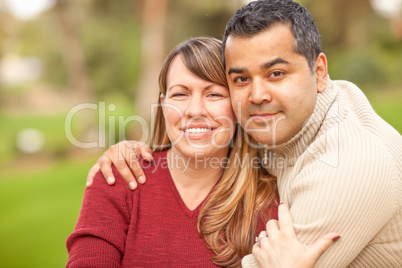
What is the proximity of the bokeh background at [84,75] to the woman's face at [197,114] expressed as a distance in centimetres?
452

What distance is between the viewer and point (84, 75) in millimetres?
10516

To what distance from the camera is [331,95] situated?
204 cm

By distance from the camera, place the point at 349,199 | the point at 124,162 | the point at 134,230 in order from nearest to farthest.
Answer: the point at 349,199 → the point at 134,230 → the point at 124,162

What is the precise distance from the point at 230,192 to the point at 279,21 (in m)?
0.94

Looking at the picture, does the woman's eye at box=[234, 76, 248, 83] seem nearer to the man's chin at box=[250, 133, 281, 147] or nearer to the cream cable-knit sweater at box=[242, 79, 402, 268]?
the man's chin at box=[250, 133, 281, 147]

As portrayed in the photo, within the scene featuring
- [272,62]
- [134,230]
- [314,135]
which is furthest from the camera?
[134,230]

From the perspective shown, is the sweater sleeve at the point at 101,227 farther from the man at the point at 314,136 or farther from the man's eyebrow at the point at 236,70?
the man's eyebrow at the point at 236,70

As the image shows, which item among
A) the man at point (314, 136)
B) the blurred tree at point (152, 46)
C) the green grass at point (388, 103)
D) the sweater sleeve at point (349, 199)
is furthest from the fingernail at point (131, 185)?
the blurred tree at point (152, 46)

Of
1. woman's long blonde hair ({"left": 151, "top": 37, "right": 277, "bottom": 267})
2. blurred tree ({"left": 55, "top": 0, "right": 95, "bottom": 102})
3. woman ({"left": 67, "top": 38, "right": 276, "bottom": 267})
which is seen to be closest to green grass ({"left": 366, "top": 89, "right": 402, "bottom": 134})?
woman's long blonde hair ({"left": 151, "top": 37, "right": 277, "bottom": 267})

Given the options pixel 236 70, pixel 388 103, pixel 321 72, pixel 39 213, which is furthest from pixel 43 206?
pixel 321 72

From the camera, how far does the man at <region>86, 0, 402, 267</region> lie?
1675mm

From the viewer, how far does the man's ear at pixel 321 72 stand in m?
2.04

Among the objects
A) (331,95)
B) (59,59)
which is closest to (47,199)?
(59,59)

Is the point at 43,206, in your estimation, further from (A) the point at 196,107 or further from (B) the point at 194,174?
(A) the point at 196,107
